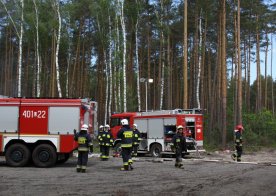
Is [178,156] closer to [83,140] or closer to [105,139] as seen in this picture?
[83,140]

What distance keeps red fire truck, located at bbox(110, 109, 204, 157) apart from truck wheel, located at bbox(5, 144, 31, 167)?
745 cm

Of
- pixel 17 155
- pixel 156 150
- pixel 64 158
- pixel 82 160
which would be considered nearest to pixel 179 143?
pixel 82 160

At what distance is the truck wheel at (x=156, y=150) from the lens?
69.4 ft

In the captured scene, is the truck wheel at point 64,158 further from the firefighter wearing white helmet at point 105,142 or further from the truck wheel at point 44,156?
the firefighter wearing white helmet at point 105,142

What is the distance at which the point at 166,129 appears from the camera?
2100cm

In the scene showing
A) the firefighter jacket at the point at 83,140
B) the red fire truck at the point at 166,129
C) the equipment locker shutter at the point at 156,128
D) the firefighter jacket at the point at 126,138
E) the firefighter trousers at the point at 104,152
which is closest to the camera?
the firefighter jacket at the point at 83,140

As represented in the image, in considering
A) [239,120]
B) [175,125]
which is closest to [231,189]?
[175,125]

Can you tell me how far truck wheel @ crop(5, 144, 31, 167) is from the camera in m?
15.0

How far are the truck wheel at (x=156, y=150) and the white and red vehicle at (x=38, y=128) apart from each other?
6.84m

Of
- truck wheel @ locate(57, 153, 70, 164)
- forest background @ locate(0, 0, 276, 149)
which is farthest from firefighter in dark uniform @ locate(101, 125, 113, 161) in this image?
forest background @ locate(0, 0, 276, 149)

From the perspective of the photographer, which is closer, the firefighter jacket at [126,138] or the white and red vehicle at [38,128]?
the firefighter jacket at [126,138]

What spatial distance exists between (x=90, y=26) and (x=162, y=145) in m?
23.3

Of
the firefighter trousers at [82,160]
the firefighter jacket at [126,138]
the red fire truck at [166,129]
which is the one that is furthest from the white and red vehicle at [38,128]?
the red fire truck at [166,129]

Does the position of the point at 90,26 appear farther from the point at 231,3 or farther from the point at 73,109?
the point at 73,109
